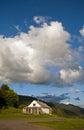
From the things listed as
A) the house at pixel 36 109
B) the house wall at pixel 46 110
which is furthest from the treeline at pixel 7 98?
the house wall at pixel 46 110

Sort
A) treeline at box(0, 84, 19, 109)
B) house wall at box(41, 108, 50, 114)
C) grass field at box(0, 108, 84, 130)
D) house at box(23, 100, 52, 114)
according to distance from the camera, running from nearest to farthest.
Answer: grass field at box(0, 108, 84, 130), treeline at box(0, 84, 19, 109), house at box(23, 100, 52, 114), house wall at box(41, 108, 50, 114)

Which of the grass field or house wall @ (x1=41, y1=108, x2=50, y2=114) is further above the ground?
house wall @ (x1=41, y1=108, x2=50, y2=114)

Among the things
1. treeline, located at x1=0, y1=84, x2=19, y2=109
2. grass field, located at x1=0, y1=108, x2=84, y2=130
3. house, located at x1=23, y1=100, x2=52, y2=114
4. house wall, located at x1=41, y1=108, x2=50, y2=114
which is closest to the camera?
grass field, located at x1=0, y1=108, x2=84, y2=130

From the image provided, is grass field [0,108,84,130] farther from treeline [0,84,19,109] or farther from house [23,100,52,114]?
house [23,100,52,114]

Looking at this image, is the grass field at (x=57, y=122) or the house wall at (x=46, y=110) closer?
the grass field at (x=57, y=122)

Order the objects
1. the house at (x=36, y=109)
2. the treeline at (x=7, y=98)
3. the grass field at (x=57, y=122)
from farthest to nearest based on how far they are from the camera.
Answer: the house at (x=36, y=109), the treeline at (x=7, y=98), the grass field at (x=57, y=122)

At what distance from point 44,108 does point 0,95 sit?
34337mm

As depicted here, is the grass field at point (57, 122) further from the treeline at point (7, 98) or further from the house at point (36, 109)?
the house at point (36, 109)

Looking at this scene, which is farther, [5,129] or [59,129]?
[59,129]

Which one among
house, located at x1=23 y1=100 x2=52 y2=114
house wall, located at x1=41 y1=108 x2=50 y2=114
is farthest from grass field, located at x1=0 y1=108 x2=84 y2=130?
house wall, located at x1=41 y1=108 x2=50 y2=114

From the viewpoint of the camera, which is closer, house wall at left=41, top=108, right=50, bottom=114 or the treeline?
the treeline

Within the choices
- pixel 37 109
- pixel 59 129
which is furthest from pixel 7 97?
pixel 59 129

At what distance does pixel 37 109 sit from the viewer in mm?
140625

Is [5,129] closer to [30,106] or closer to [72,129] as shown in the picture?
[72,129]
